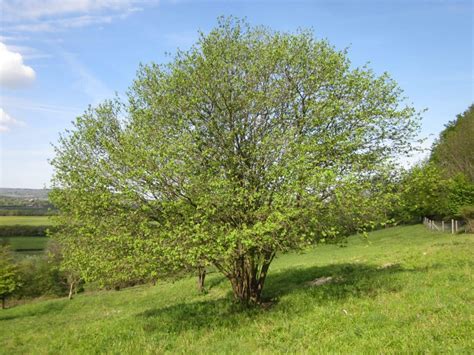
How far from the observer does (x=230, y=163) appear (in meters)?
15.9

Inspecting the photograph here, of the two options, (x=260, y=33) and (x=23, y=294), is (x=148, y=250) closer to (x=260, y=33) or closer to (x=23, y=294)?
(x=260, y=33)

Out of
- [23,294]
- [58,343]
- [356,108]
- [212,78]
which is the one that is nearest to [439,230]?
[356,108]

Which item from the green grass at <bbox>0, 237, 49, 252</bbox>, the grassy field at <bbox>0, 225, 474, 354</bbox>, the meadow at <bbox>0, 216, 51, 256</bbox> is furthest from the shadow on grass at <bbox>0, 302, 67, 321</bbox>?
the meadow at <bbox>0, 216, 51, 256</bbox>

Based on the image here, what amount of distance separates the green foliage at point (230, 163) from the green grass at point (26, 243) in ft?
332

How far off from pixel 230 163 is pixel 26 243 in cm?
11995

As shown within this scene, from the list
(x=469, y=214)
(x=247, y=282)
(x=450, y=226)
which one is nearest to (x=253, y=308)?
(x=247, y=282)

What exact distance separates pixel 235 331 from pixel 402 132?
12.0 meters

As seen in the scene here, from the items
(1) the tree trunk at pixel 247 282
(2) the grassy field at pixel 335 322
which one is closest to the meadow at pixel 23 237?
(2) the grassy field at pixel 335 322

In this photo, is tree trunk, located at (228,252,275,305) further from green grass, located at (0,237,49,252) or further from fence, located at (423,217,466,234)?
green grass, located at (0,237,49,252)

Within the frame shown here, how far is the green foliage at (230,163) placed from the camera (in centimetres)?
1394

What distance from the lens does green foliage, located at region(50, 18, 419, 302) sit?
13938 millimetres

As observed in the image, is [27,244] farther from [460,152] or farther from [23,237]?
[460,152]

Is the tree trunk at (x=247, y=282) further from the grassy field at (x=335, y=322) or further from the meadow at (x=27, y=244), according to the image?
the meadow at (x=27, y=244)

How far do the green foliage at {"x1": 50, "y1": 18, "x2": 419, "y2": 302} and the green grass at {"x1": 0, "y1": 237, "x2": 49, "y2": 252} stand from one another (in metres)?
101
